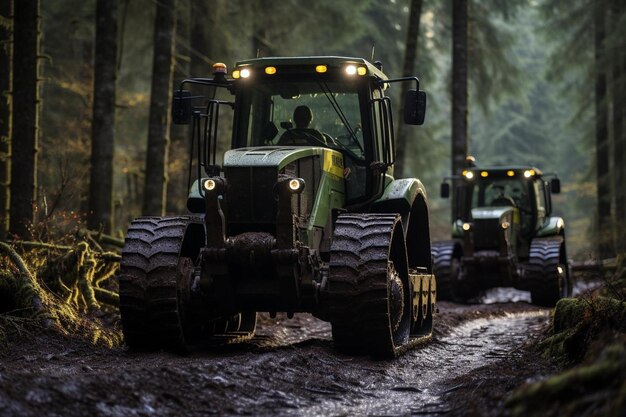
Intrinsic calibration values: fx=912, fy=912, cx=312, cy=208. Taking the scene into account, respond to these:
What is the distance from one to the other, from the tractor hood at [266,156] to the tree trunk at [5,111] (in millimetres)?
5310

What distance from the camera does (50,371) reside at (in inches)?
312

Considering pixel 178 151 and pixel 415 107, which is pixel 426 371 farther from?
pixel 178 151

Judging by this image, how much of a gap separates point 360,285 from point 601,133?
72.4 ft

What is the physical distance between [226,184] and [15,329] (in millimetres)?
2821

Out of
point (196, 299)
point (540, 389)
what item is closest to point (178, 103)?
point (196, 299)

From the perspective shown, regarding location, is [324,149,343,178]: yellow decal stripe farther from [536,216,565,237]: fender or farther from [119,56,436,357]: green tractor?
[536,216,565,237]: fender

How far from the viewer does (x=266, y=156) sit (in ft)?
30.1

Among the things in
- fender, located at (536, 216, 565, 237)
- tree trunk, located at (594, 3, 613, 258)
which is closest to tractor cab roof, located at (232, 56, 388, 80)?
fender, located at (536, 216, 565, 237)

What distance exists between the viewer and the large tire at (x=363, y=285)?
343 inches

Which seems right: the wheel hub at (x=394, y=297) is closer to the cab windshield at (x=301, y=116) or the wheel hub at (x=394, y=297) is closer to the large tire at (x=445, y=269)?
the cab windshield at (x=301, y=116)

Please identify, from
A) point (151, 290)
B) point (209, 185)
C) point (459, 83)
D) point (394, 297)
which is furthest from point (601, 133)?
point (151, 290)

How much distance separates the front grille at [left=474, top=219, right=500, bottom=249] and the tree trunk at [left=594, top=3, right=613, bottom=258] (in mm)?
8825

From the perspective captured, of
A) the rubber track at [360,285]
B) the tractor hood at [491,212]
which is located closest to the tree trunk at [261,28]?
the tractor hood at [491,212]

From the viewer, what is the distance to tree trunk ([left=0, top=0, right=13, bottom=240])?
1361cm
